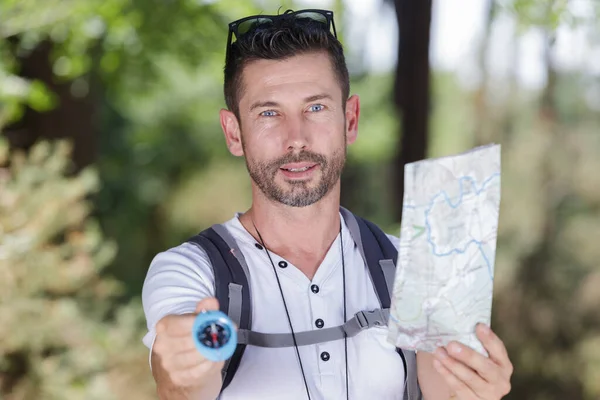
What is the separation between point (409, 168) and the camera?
1921 millimetres

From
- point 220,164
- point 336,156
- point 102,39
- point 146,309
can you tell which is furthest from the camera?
point 220,164

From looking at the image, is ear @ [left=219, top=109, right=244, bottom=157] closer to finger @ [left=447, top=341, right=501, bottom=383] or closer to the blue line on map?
the blue line on map

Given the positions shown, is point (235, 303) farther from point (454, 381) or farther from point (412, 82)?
point (412, 82)

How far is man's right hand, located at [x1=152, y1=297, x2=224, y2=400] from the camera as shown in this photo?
5.63ft

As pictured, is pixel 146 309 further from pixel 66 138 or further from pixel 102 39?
pixel 66 138

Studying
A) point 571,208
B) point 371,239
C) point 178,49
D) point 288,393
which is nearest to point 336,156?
point 371,239

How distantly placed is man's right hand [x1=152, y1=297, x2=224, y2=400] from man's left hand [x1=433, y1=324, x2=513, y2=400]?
0.55 metres

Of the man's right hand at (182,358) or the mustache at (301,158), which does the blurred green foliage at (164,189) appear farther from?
the man's right hand at (182,358)

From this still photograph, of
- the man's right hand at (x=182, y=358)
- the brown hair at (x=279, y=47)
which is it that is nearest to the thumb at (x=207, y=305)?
the man's right hand at (x=182, y=358)

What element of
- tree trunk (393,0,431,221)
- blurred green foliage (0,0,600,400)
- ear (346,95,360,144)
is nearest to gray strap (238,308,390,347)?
ear (346,95,360,144)

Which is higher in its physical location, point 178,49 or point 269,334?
point 178,49

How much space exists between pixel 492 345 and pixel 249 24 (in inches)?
49.1

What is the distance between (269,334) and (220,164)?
18708 millimetres

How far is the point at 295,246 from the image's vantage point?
2432mm
